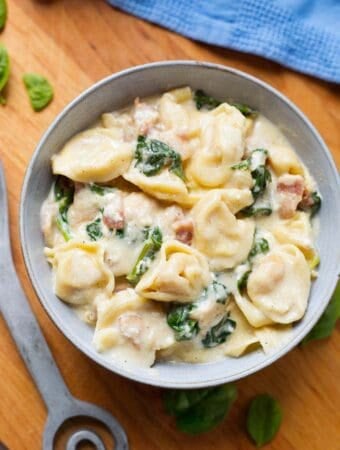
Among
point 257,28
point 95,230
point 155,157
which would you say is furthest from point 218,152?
point 257,28

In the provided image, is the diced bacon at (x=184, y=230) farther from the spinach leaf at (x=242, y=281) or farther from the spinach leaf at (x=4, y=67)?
the spinach leaf at (x=4, y=67)

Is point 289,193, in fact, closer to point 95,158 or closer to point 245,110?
point 245,110

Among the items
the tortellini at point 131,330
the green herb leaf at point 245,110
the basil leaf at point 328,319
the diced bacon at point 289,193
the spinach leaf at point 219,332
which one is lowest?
the tortellini at point 131,330

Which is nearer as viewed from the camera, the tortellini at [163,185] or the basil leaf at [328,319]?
the tortellini at [163,185]

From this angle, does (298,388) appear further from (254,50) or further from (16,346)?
(254,50)

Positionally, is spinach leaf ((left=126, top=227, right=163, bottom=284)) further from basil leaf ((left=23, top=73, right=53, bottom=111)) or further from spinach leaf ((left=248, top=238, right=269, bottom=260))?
basil leaf ((left=23, top=73, right=53, bottom=111))

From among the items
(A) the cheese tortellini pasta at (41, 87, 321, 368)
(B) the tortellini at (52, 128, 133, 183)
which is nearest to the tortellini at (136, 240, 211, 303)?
(A) the cheese tortellini pasta at (41, 87, 321, 368)

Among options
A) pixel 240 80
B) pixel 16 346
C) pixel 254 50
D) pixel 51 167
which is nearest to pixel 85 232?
pixel 51 167

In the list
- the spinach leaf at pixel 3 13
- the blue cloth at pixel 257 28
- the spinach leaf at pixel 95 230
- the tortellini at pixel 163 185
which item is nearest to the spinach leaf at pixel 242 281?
the tortellini at pixel 163 185
